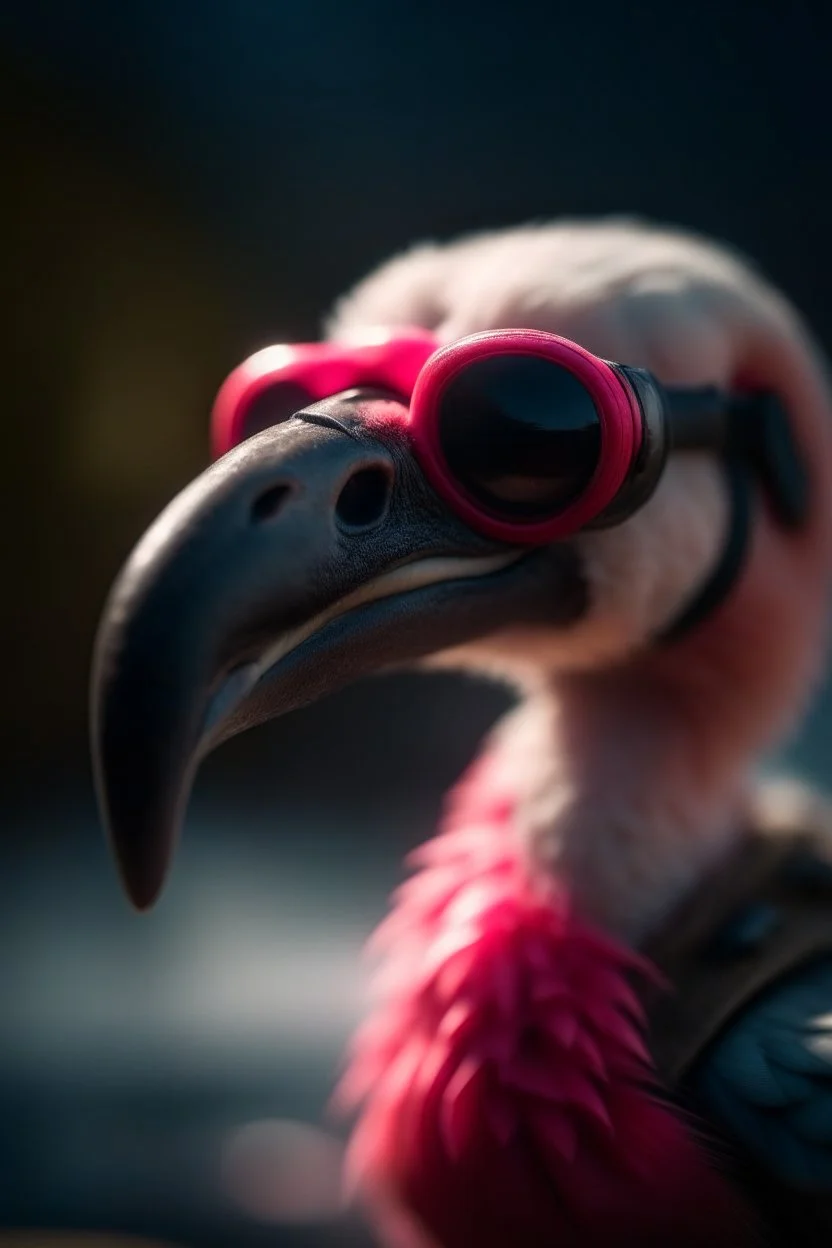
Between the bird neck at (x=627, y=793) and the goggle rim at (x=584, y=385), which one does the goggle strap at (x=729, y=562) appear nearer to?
the bird neck at (x=627, y=793)

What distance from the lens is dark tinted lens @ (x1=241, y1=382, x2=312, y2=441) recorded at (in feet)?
2.38

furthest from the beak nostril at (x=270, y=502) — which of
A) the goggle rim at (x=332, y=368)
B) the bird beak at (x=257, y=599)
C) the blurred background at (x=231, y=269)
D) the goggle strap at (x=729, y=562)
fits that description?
the blurred background at (x=231, y=269)

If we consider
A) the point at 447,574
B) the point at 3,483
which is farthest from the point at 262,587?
the point at 3,483

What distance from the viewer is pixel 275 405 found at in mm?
738

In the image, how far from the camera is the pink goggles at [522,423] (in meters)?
0.61

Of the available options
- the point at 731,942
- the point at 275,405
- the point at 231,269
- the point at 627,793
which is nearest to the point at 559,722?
the point at 627,793

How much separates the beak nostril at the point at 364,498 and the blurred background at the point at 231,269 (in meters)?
1.93

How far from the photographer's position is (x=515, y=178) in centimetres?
286

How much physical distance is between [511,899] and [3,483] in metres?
2.66

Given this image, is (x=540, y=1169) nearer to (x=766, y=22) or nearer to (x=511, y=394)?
(x=511, y=394)

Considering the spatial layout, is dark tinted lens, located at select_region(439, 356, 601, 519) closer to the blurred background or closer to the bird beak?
the bird beak

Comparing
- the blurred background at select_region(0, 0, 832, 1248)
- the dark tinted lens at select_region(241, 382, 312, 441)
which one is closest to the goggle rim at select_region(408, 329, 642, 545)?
the dark tinted lens at select_region(241, 382, 312, 441)

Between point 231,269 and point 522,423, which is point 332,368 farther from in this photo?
point 231,269

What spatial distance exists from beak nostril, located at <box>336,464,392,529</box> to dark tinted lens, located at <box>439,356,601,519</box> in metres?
0.04
